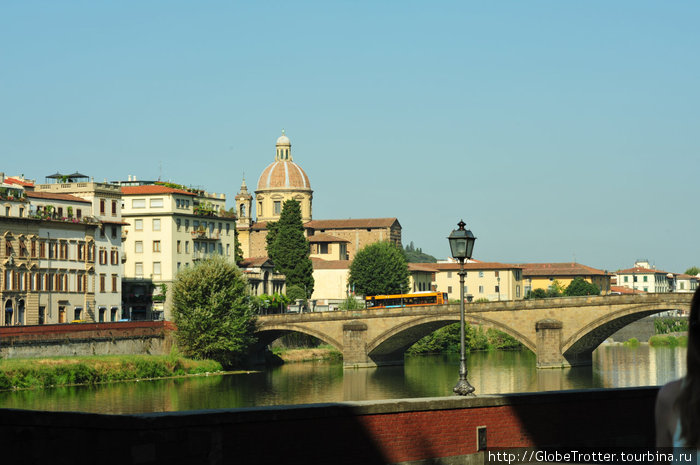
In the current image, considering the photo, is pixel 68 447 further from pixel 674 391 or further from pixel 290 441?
pixel 674 391

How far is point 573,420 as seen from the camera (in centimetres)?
1841

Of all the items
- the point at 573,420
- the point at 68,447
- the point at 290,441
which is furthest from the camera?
the point at 573,420

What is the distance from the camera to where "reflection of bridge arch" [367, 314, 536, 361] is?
264 feet

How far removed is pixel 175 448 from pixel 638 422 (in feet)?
30.0

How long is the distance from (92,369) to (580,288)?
339 feet

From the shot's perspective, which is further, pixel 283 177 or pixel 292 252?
pixel 283 177

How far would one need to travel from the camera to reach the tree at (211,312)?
238 ft

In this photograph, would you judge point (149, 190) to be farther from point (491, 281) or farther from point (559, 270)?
point (559, 270)

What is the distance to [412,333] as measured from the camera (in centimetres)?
8425

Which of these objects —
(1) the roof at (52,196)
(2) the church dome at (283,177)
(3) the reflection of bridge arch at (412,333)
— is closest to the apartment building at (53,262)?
(1) the roof at (52,196)

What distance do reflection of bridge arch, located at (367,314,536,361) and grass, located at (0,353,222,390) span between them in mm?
15708

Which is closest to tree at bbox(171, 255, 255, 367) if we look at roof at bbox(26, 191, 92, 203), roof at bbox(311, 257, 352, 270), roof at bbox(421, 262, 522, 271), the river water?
the river water

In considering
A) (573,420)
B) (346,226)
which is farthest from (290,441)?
(346,226)

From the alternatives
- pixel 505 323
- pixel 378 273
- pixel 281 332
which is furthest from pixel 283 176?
pixel 505 323
